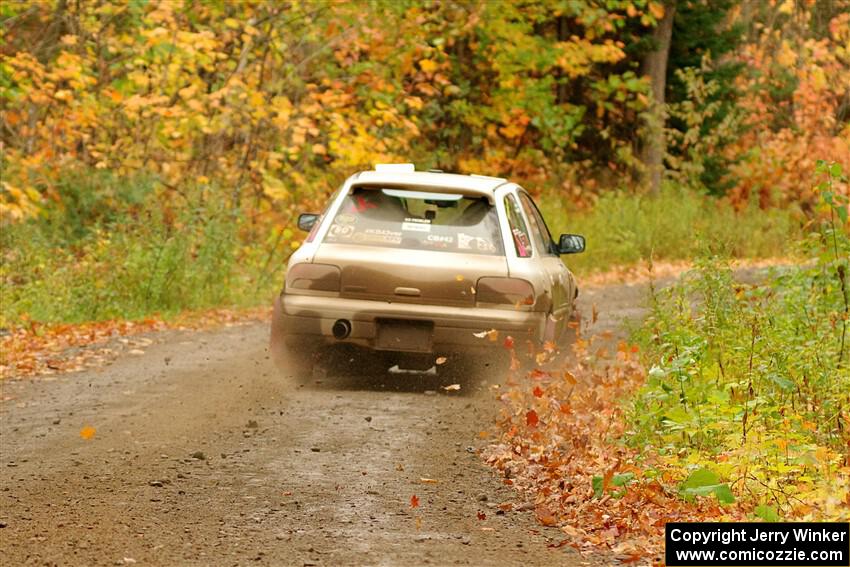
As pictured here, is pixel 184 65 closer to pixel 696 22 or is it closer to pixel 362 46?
pixel 362 46

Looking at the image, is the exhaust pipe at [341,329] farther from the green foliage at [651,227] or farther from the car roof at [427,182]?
the green foliage at [651,227]

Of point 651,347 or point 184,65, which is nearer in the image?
point 651,347

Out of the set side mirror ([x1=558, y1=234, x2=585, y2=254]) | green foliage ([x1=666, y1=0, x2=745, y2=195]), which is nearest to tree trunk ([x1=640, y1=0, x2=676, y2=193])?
green foliage ([x1=666, y1=0, x2=745, y2=195])

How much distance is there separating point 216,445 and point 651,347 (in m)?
3.52

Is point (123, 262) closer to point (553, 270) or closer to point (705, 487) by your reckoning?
point (553, 270)

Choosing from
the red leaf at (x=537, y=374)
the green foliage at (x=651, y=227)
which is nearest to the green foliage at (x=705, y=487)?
the red leaf at (x=537, y=374)

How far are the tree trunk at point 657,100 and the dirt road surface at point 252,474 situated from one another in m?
19.6

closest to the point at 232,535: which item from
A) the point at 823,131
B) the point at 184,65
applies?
the point at 184,65

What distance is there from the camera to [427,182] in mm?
11500

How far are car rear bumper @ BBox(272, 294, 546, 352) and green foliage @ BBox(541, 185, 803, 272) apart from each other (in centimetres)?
1409

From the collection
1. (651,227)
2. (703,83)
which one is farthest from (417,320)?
(703,83)

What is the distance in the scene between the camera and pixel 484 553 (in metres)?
6.64

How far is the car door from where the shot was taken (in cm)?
1195

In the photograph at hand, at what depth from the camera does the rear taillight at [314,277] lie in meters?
11.2
